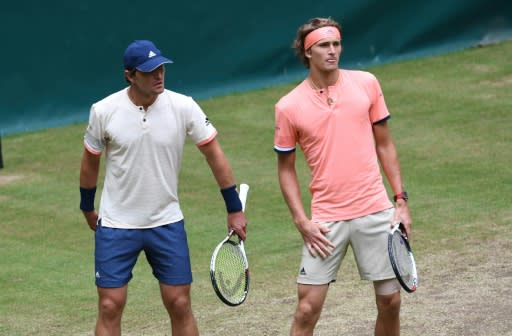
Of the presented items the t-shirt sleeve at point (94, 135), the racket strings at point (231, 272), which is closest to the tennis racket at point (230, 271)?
the racket strings at point (231, 272)

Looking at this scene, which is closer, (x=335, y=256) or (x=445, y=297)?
(x=335, y=256)

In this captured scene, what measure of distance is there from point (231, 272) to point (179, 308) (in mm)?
359

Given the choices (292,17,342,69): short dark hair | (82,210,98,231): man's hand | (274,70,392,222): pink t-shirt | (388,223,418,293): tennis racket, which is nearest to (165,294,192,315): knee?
(82,210,98,231): man's hand

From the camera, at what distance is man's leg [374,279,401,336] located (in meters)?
6.94

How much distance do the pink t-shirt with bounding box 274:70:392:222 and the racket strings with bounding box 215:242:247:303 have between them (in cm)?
53

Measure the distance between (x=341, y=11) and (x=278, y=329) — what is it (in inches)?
349

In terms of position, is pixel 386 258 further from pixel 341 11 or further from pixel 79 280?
pixel 341 11

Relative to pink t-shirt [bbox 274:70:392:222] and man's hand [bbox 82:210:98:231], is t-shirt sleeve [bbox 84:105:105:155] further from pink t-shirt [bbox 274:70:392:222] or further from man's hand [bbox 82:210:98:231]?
pink t-shirt [bbox 274:70:392:222]

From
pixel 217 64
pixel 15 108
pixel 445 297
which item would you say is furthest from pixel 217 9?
pixel 445 297

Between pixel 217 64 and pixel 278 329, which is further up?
pixel 217 64

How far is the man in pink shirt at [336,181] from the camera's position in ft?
22.6

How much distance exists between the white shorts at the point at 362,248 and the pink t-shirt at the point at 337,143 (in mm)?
51

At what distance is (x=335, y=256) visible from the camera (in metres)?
6.95

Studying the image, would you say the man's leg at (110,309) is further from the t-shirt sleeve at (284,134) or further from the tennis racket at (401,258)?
Result: the tennis racket at (401,258)
